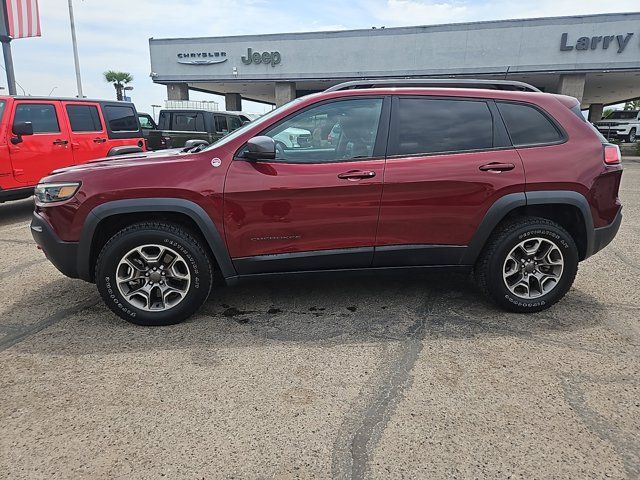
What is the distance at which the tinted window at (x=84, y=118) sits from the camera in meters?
7.85

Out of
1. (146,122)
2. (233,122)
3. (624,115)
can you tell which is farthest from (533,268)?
(624,115)

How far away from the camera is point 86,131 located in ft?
26.6

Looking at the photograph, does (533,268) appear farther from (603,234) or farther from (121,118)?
(121,118)

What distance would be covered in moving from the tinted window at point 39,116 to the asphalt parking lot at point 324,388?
4219 millimetres

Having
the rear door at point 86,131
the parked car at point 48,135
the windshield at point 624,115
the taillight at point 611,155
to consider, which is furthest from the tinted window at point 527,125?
the windshield at point 624,115

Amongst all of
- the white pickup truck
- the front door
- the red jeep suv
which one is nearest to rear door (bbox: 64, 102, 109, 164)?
the red jeep suv

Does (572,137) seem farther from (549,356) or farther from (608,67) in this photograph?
(608,67)

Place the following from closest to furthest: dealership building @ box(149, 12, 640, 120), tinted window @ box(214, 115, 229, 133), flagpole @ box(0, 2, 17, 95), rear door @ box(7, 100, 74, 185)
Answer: rear door @ box(7, 100, 74, 185)
tinted window @ box(214, 115, 229, 133)
flagpole @ box(0, 2, 17, 95)
dealership building @ box(149, 12, 640, 120)

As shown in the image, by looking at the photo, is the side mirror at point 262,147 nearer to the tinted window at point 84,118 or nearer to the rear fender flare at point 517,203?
the rear fender flare at point 517,203

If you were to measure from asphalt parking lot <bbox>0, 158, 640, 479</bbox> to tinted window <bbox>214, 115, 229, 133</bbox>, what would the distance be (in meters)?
10.4

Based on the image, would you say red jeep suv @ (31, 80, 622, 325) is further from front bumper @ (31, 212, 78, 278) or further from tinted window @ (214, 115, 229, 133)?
tinted window @ (214, 115, 229, 133)

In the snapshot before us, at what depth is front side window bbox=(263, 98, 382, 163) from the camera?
3346mm

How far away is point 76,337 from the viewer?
10.5 feet

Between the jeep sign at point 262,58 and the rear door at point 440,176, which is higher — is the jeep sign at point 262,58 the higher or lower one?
the higher one
